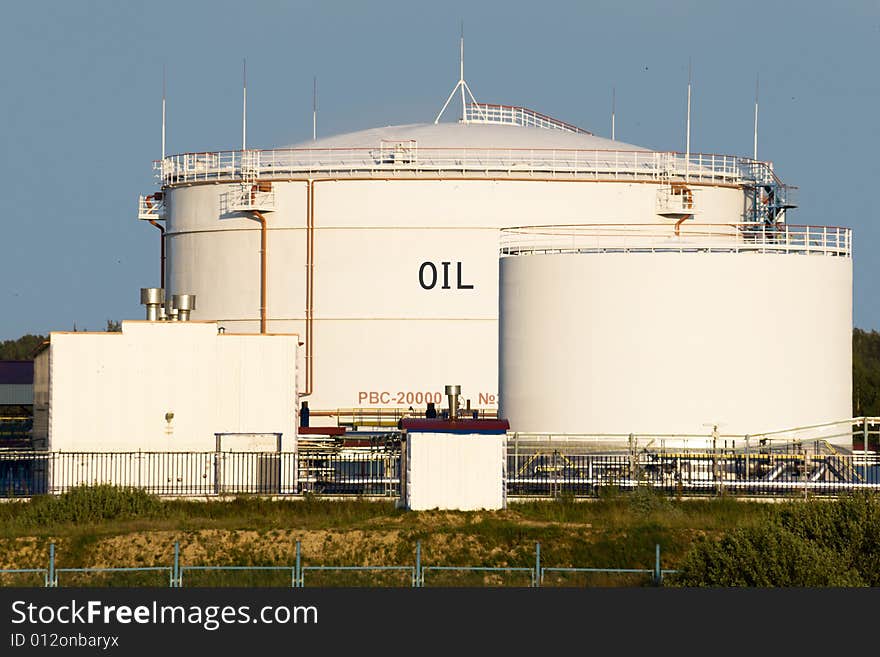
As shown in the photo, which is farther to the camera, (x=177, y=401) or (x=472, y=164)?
(x=472, y=164)

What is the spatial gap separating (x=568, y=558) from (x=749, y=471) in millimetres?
9875

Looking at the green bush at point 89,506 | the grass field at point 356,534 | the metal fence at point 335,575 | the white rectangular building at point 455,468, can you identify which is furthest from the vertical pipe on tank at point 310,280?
the metal fence at point 335,575

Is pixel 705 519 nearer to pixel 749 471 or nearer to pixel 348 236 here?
pixel 749 471

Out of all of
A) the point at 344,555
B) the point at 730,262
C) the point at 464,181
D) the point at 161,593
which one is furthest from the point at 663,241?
the point at 161,593

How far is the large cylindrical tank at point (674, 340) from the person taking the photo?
1711 inches

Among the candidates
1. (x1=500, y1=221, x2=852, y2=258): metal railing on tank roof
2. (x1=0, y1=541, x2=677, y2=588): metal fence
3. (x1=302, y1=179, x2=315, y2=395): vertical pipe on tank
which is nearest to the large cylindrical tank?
(x1=500, y1=221, x2=852, y2=258): metal railing on tank roof

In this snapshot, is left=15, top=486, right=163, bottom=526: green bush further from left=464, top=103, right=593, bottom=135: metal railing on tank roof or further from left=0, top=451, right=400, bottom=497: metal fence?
left=464, top=103, right=593, bottom=135: metal railing on tank roof

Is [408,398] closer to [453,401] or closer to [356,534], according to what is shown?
[453,401]

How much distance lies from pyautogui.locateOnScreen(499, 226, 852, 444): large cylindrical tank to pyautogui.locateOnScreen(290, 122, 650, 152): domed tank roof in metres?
11.1

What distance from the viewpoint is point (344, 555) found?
33938mm

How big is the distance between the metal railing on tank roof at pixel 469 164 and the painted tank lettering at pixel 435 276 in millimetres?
2854

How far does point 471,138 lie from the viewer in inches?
2243

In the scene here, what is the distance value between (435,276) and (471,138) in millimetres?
5673

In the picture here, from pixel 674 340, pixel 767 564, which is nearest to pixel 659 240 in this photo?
pixel 674 340
